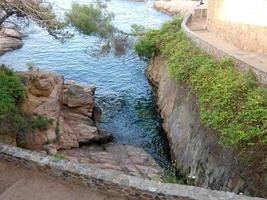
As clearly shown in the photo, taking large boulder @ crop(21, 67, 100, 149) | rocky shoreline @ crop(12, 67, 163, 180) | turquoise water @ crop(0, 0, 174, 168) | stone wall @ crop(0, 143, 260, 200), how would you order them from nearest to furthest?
stone wall @ crop(0, 143, 260, 200) → rocky shoreline @ crop(12, 67, 163, 180) → large boulder @ crop(21, 67, 100, 149) → turquoise water @ crop(0, 0, 174, 168)

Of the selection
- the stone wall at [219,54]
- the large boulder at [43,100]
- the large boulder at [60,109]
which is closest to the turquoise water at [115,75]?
the large boulder at [60,109]

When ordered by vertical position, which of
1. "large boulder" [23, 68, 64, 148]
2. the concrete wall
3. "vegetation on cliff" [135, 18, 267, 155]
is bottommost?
"large boulder" [23, 68, 64, 148]

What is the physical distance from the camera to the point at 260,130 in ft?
36.7

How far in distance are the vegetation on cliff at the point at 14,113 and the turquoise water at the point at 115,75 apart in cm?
538

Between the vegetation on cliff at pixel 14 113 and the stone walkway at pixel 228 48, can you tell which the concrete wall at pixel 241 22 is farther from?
the vegetation on cliff at pixel 14 113

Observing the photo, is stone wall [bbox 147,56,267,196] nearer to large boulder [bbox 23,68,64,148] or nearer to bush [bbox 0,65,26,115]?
large boulder [bbox 23,68,64,148]

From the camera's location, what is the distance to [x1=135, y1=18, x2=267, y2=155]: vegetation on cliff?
11555 millimetres

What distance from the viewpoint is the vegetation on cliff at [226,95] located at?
1155cm

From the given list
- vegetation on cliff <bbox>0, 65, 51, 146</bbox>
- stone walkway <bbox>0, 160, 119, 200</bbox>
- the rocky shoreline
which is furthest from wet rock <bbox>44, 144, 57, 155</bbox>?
stone walkway <bbox>0, 160, 119, 200</bbox>

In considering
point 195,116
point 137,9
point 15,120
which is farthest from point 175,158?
point 137,9

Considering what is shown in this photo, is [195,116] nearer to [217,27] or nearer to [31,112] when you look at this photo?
[31,112]

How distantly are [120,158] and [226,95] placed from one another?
219 inches

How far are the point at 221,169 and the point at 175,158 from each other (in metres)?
4.65

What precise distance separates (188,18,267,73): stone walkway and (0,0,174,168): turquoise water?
17.4ft
